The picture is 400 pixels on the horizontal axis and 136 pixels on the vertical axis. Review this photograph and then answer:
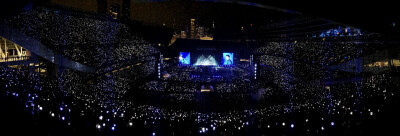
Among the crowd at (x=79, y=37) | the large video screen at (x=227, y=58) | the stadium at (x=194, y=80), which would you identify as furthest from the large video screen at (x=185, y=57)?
the crowd at (x=79, y=37)

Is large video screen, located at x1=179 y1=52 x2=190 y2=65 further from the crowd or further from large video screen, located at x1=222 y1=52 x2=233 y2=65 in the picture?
the crowd

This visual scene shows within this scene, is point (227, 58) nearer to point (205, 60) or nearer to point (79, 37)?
point (205, 60)

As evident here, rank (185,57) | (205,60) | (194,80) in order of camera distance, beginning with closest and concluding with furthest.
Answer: (194,80), (185,57), (205,60)

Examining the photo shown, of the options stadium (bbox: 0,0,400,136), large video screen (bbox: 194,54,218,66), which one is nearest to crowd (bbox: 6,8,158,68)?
stadium (bbox: 0,0,400,136)

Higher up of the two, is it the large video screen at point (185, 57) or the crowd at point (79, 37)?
the crowd at point (79, 37)

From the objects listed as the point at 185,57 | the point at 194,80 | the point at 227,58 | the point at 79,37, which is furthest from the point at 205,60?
the point at 79,37

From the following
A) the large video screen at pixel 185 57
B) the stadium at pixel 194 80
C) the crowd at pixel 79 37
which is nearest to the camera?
the stadium at pixel 194 80

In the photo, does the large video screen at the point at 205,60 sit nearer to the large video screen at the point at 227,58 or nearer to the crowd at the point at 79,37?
the large video screen at the point at 227,58

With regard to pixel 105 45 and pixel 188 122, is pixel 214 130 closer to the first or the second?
pixel 188 122

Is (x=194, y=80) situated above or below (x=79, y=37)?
below
